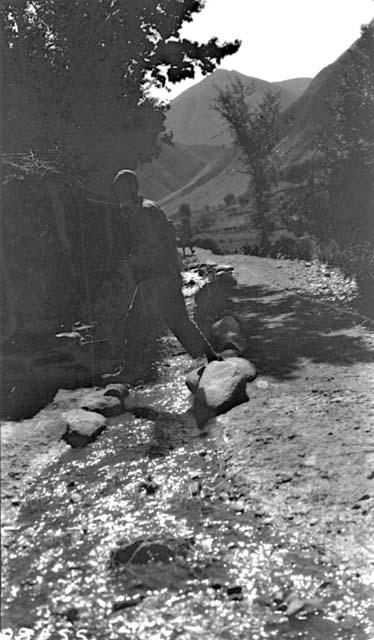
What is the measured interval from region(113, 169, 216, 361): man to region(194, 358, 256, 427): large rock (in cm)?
156

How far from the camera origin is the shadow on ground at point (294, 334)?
435 inches

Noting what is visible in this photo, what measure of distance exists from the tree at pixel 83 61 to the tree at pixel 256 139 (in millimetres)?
12026

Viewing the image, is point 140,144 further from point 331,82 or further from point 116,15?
point 331,82

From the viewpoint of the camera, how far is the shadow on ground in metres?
11.0

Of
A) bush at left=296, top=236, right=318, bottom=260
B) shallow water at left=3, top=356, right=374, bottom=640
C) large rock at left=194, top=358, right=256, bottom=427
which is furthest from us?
bush at left=296, top=236, right=318, bottom=260

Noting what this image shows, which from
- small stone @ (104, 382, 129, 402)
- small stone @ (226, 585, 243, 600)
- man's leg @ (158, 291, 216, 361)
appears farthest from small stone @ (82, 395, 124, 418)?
small stone @ (226, 585, 243, 600)

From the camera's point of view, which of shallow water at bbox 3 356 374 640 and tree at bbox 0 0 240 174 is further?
tree at bbox 0 0 240 174

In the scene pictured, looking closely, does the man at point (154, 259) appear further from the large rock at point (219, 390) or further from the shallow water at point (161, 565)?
the shallow water at point (161, 565)

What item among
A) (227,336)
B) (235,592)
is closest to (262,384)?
(227,336)

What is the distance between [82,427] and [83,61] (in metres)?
15.0

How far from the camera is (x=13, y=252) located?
1383 centimetres

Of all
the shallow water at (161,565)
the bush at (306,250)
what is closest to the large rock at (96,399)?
the shallow water at (161,565)

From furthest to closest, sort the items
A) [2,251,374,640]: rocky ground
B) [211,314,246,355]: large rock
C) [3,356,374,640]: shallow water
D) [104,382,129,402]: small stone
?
[211,314,246,355]: large rock → [104,382,129,402]: small stone → [2,251,374,640]: rocky ground → [3,356,374,640]: shallow water

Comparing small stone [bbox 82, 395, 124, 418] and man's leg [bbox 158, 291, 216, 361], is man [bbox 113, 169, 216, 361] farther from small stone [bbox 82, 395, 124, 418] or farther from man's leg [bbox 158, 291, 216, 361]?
small stone [bbox 82, 395, 124, 418]
